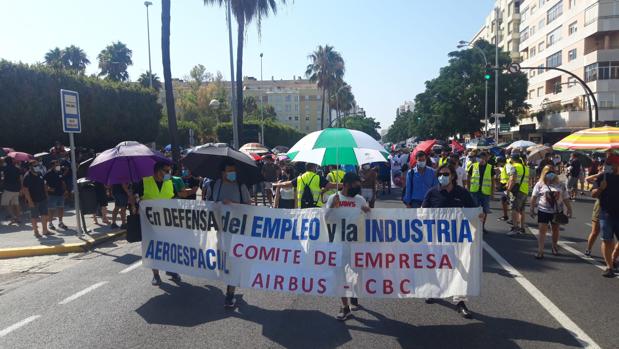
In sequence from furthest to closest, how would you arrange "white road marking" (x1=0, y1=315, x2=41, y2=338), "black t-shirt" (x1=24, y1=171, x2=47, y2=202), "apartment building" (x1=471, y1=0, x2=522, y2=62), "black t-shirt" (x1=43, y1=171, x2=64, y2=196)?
1. "apartment building" (x1=471, y1=0, x2=522, y2=62)
2. "black t-shirt" (x1=43, y1=171, x2=64, y2=196)
3. "black t-shirt" (x1=24, y1=171, x2=47, y2=202)
4. "white road marking" (x1=0, y1=315, x2=41, y2=338)

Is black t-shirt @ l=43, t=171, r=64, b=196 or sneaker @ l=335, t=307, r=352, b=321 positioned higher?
black t-shirt @ l=43, t=171, r=64, b=196

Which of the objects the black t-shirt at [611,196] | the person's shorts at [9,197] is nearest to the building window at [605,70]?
the black t-shirt at [611,196]

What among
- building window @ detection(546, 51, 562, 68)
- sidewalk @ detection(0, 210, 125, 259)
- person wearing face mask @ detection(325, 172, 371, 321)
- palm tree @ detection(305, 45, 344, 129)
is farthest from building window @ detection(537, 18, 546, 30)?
person wearing face mask @ detection(325, 172, 371, 321)

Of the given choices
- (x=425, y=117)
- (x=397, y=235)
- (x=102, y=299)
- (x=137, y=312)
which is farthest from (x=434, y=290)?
(x=425, y=117)

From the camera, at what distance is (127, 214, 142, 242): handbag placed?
6.98 m

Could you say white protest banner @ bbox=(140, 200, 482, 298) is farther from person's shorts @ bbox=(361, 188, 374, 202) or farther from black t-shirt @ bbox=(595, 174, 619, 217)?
person's shorts @ bbox=(361, 188, 374, 202)

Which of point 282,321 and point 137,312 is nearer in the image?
point 282,321

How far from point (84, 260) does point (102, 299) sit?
293 centimetres

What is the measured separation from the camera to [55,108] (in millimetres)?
22078

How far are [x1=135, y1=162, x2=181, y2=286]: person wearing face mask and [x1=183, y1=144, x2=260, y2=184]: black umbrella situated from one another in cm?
71

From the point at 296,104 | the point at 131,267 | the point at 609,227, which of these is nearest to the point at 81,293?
the point at 131,267

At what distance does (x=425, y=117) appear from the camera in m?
62.0

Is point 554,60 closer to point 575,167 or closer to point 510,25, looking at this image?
point 510,25

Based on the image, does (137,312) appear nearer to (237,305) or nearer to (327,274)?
(237,305)
